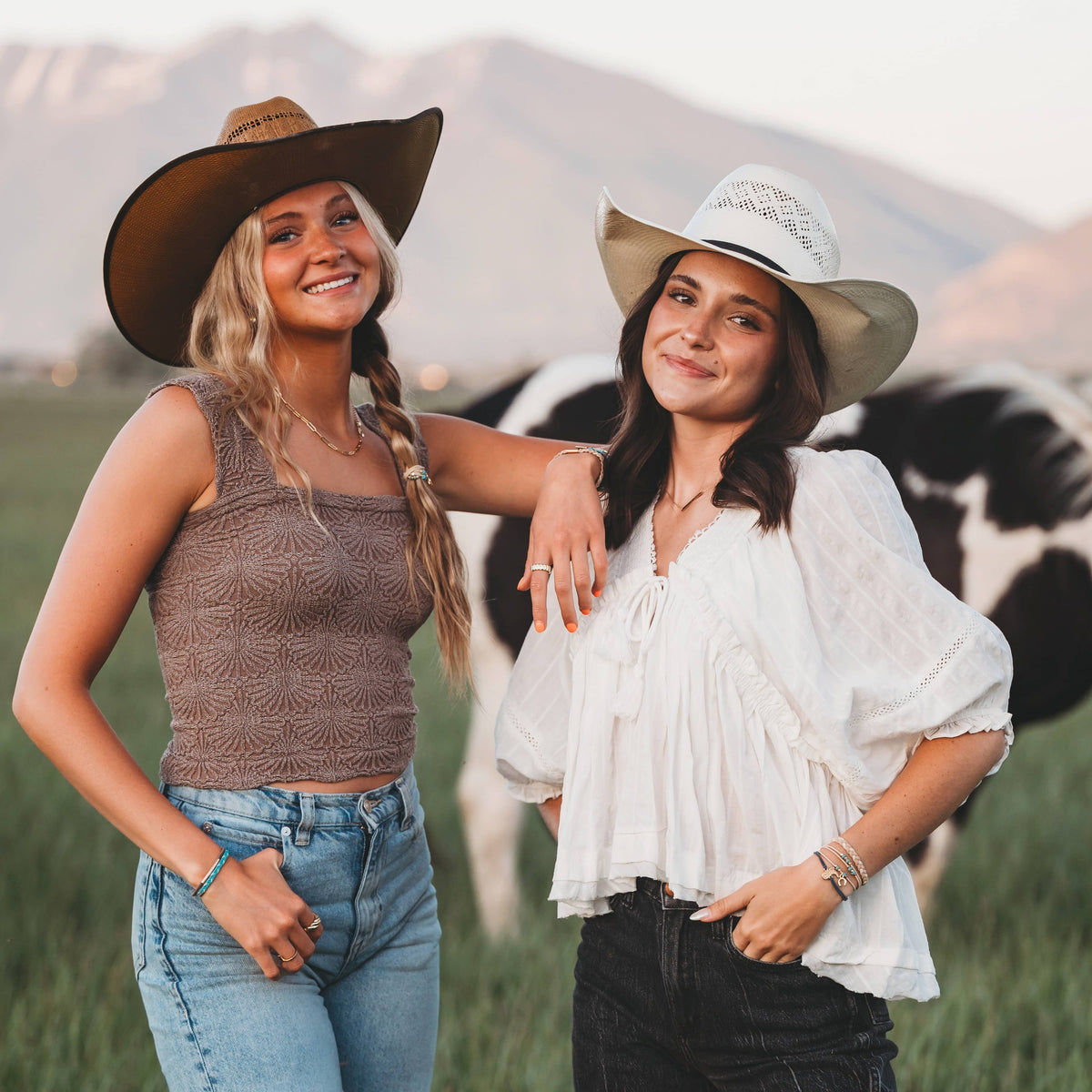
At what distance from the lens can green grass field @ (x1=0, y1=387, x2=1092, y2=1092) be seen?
9.18ft

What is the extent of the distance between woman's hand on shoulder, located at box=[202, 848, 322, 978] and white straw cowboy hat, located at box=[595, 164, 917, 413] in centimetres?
106

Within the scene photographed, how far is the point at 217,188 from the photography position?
1.80 m

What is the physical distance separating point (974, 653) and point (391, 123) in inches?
45.1

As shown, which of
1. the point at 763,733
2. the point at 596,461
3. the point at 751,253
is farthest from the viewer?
the point at 596,461

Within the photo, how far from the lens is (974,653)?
1590 millimetres

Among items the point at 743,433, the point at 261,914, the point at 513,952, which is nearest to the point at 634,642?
the point at 743,433

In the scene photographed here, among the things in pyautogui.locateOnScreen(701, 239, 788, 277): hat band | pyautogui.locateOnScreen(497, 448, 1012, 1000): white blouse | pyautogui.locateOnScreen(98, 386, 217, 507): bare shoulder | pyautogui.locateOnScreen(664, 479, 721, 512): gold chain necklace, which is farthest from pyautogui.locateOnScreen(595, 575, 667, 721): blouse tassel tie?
pyautogui.locateOnScreen(98, 386, 217, 507): bare shoulder

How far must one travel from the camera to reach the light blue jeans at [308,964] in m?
1.58

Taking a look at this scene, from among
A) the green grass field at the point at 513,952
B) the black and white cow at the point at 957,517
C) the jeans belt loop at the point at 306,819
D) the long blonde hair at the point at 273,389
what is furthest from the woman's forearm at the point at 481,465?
the black and white cow at the point at 957,517

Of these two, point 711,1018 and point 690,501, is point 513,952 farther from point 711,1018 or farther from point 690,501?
point 690,501

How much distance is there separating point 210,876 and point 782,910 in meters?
0.73

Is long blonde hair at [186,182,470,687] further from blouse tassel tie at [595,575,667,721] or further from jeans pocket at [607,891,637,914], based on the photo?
A: jeans pocket at [607,891,637,914]

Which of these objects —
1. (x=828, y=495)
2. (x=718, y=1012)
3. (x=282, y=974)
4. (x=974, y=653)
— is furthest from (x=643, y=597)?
(x=282, y=974)

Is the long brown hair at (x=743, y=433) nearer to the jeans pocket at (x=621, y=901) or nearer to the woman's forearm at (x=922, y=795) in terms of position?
the woman's forearm at (x=922, y=795)
